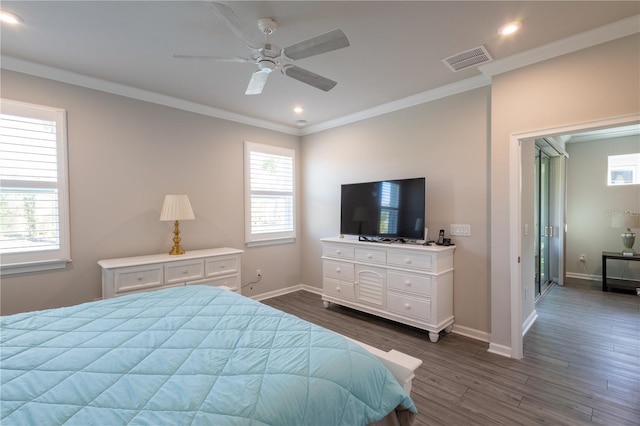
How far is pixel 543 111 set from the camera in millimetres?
2557

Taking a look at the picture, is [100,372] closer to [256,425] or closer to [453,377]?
[256,425]

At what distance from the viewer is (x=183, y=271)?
3.27m

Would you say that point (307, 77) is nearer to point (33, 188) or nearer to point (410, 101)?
point (410, 101)

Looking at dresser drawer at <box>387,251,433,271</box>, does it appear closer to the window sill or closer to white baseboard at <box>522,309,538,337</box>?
white baseboard at <box>522,309,538,337</box>

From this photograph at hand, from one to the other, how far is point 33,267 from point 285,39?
3.14 metres

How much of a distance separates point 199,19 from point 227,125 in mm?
2099

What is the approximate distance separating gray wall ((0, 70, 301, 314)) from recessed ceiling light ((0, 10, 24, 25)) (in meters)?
0.79

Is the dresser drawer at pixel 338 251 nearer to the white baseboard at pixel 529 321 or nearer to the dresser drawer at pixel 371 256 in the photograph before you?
the dresser drawer at pixel 371 256

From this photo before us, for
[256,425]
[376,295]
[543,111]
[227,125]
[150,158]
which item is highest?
[227,125]

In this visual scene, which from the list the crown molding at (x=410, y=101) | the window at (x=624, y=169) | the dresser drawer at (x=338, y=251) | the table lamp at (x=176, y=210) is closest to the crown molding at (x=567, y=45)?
the crown molding at (x=410, y=101)

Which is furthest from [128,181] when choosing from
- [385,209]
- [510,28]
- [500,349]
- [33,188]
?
[500,349]

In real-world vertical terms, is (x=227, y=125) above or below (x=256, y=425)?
above

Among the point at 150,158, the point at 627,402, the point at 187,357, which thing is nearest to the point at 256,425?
the point at 187,357

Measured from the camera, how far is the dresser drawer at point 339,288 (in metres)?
3.83
